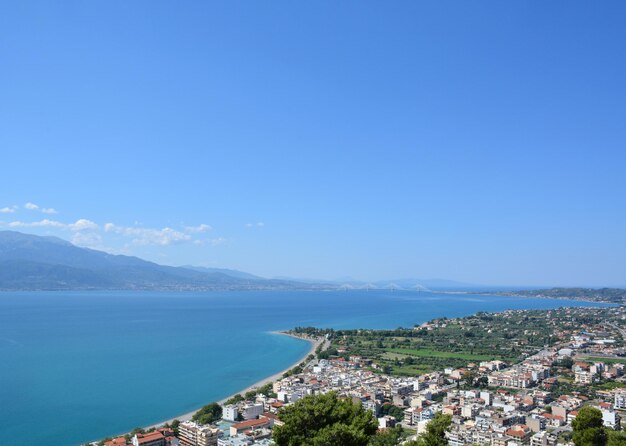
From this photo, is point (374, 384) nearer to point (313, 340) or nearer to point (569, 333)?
point (313, 340)

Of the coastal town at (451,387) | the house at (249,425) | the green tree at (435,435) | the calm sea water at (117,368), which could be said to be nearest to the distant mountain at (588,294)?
the coastal town at (451,387)

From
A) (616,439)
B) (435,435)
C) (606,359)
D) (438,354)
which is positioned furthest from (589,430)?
(606,359)

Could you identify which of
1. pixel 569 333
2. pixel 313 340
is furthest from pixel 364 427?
pixel 569 333

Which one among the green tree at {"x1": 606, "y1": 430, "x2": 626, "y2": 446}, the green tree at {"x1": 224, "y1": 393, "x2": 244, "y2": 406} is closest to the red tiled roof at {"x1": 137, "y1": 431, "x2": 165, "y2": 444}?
the green tree at {"x1": 224, "y1": 393, "x2": 244, "y2": 406}

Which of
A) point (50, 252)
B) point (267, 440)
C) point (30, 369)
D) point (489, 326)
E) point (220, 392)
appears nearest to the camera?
point (267, 440)

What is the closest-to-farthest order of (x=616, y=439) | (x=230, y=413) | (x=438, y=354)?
(x=616, y=439) < (x=230, y=413) < (x=438, y=354)

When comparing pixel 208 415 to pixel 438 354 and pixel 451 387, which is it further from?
pixel 438 354
